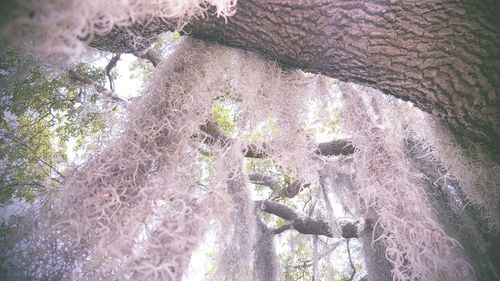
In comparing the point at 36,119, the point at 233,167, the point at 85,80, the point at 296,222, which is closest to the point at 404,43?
the point at 233,167

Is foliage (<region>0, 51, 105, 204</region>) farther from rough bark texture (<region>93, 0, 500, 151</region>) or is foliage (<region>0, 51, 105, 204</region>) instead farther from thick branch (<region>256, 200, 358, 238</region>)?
thick branch (<region>256, 200, 358, 238</region>)

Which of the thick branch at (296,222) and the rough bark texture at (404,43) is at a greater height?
the rough bark texture at (404,43)

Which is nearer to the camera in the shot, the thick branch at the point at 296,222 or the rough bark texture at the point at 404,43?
the rough bark texture at the point at 404,43

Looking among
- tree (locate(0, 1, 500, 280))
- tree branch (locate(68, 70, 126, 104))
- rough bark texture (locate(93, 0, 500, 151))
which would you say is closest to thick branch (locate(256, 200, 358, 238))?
tree (locate(0, 1, 500, 280))

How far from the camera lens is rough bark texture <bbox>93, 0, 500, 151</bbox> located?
4.26ft

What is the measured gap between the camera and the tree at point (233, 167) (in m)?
1.19

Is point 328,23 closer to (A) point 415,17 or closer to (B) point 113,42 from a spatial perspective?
(A) point 415,17

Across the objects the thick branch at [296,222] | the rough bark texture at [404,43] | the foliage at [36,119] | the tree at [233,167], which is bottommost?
the thick branch at [296,222]

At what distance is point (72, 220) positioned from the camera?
3.98 feet

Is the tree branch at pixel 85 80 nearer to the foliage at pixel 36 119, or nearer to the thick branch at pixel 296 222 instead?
the foliage at pixel 36 119

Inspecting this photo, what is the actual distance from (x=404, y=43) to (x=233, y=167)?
0.96 m

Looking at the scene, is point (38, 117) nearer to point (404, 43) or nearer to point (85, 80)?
point (85, 80)

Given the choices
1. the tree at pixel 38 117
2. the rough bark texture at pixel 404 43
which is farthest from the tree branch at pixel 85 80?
the rough bark texture at pixel 404 43

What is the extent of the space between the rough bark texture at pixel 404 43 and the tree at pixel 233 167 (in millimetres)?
11
